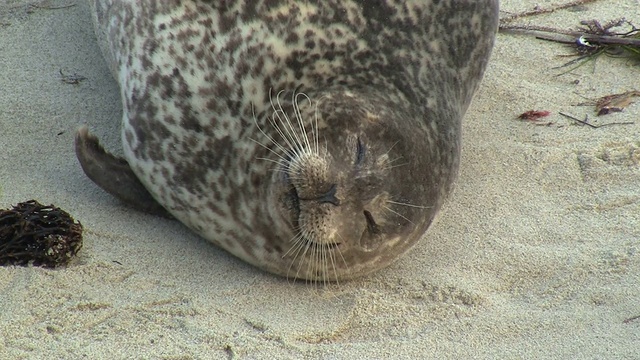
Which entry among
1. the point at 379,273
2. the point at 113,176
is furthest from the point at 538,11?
the point at 113,176

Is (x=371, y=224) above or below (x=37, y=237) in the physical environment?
below

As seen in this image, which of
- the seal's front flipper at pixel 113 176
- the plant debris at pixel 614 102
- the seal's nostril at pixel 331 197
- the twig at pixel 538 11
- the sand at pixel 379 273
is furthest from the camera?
the twig at pixel 538 11

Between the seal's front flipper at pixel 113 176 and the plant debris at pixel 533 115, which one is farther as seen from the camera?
the plant debris at pixel 533 115

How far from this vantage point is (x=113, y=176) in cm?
462

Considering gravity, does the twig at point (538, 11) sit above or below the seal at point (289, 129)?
below

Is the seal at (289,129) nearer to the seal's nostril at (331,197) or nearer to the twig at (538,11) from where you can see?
the seal's nostril at (331,197)

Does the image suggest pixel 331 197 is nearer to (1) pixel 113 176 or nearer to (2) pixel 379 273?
(2) pixel 379 273

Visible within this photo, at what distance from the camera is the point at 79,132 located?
4672 millimetres

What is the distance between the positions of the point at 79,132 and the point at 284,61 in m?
1.01

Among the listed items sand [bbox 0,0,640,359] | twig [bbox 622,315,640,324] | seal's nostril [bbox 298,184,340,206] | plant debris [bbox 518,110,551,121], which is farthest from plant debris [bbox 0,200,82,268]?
plant debris [bbox 518,110,551,121]

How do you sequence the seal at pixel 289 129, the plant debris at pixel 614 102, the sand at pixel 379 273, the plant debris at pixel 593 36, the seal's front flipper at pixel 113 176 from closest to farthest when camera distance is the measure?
the sand at pixel 379 273 → the seal at pixel 289 129 → the seal's front flipper at pixel 113 176 → the plant debris at pixel 614 102 → the plant debris at pixel 593 36

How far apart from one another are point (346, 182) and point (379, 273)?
603mm

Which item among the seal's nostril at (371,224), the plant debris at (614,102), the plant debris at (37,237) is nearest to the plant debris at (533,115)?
the plant debris at (614,102)

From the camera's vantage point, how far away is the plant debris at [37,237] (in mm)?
4109
